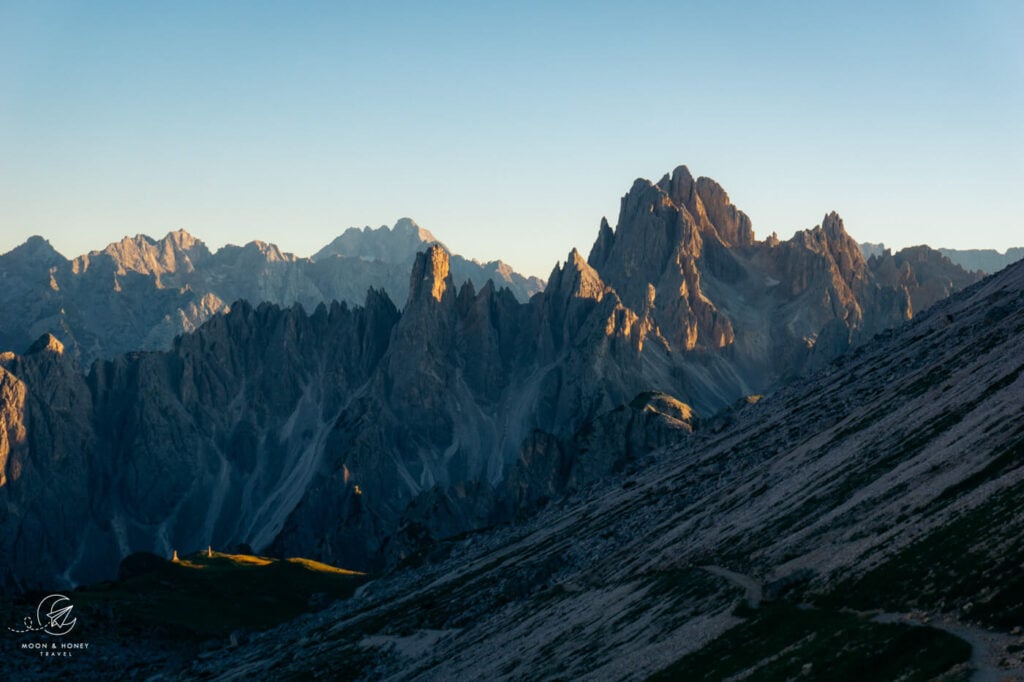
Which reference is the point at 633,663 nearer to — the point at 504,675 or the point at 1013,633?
the point at 504,675

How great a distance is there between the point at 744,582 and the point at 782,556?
11.1 feet

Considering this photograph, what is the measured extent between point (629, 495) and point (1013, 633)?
107 meters

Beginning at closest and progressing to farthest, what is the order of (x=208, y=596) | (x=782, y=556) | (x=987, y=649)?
(x=987, y=649) < (x=782, y=556) < (x=208, y=596)

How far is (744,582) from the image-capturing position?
7294cm

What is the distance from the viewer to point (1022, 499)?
5488cm

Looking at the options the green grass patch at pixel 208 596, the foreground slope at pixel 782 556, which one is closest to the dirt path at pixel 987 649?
the foreground slope at pixel 782 556

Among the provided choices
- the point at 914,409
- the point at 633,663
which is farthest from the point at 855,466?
the point at 633,663

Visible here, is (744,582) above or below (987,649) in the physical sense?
below

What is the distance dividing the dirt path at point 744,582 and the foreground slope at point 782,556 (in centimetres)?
21

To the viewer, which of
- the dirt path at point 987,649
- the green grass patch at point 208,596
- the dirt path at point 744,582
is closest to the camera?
the dirt path at point 987,649

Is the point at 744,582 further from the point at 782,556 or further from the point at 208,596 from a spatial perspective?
the point at 208,596

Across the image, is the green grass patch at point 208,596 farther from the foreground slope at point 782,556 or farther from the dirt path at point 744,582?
the dirt path at point 744,582

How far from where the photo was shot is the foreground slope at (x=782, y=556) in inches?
2052

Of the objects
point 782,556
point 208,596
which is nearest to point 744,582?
point 782,556
